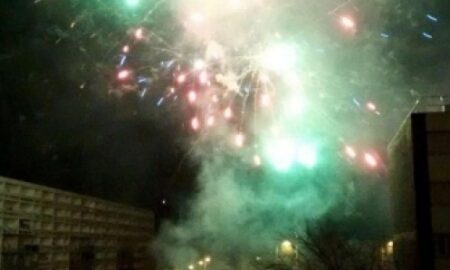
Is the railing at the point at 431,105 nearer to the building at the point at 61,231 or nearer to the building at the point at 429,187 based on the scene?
the building at the point at 429,187

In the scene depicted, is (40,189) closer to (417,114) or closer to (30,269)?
(30,269)

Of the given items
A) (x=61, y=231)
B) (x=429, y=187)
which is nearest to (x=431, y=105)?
(x=429, y=187)

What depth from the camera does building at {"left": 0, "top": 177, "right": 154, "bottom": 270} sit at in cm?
1642

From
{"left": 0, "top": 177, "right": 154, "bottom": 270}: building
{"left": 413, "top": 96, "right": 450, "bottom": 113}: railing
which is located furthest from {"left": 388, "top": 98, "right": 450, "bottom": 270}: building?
{"left": 0, "top": 177, "right": 154, "bottom": 270}: building

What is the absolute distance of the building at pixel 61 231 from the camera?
16.4m

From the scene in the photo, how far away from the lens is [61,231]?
1994 centimetres

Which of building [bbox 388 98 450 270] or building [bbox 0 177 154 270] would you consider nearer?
building [bbox 388 98 450 270]

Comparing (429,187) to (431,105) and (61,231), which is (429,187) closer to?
(431,105)

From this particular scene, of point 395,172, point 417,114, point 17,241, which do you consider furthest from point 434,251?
point 17,241

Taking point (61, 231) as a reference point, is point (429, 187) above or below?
above

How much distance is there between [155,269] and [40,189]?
16.4m

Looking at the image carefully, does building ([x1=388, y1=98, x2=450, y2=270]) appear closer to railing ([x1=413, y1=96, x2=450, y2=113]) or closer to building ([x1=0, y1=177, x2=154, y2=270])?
railing ([x1=413, y1=96, x2=450, y2=113])

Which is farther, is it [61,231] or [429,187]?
[61,231]

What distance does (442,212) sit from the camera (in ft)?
46.1
